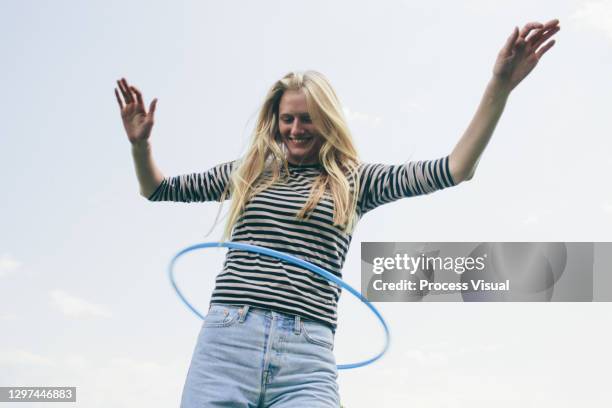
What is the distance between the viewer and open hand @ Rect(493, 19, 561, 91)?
3.81 m

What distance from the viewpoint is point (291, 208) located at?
4.21 meters

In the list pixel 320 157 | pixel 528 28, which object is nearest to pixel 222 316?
pixel 320 157

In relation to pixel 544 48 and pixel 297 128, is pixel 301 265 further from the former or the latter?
pixel 544 48

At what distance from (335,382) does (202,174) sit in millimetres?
1758

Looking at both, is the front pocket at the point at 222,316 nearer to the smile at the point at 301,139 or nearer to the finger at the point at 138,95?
the smile at the point at 301,139

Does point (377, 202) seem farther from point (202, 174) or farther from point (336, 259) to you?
point (202, 174)

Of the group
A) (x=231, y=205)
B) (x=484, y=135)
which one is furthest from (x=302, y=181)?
(x=484, y=135)

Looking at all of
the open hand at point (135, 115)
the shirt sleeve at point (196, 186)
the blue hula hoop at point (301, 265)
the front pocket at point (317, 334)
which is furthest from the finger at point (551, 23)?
the open hand at point (135, 115)

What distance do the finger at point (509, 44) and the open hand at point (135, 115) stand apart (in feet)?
7.65

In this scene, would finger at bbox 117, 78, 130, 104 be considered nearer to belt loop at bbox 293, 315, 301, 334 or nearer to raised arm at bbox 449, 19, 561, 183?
belt loop at bbox 293, 315, 301, 334

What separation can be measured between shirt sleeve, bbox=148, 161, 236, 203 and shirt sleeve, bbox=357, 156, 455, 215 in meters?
0.94

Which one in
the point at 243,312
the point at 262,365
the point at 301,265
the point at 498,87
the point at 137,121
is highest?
the point at 137,121

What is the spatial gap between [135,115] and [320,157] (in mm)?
1344

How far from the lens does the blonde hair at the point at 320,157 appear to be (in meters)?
4.27
